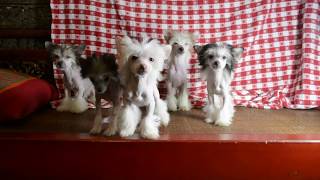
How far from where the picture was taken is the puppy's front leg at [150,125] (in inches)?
50.2

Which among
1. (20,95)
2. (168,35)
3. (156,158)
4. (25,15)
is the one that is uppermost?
(25,15)

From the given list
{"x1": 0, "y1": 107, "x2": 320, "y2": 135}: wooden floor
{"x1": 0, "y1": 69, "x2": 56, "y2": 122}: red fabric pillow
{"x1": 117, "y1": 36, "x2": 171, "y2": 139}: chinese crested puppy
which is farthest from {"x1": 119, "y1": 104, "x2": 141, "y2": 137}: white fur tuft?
{"x1": 0, "y1": 69, "x2": 56, "y2": 122}: red fabric pillow

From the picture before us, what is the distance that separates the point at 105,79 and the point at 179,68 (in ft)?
1.83

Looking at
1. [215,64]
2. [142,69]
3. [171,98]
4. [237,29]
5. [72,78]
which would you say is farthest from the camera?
[237,29]

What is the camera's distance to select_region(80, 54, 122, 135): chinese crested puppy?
1256mm

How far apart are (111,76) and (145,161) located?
331mm

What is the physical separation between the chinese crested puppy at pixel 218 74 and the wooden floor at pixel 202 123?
6 centimetres

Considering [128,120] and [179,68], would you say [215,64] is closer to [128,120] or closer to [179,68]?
[179,68]

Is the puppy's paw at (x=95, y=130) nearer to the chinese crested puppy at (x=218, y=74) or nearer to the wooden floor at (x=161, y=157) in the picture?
the wooden floor at (x=161, y=157)

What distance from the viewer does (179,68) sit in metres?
1.73

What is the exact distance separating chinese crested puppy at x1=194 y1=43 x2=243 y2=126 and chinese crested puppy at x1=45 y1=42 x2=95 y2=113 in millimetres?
562

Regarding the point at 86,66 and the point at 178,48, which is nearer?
the point at 86,66

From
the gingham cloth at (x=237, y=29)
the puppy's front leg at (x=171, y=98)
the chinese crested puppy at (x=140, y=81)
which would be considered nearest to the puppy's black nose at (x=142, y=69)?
the chinese crested puppy at (x=140, y=81)

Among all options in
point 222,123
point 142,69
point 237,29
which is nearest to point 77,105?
point 142,69
